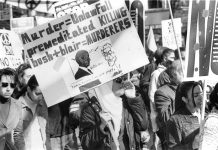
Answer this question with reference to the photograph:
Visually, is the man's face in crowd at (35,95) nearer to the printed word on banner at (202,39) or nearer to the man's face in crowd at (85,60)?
the man's face in crowd at (85,60)

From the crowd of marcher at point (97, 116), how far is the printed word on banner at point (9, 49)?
1.56 metres

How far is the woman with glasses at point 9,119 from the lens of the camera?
6629mm

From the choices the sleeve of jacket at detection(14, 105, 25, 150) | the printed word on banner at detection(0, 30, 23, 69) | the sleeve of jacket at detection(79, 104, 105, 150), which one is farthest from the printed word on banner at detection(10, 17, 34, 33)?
the sleeve of jacket at detection(79, 104, 105, 150)

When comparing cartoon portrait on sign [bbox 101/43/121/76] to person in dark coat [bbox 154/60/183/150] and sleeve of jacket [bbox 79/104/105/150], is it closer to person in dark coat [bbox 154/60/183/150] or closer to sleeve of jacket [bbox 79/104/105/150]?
sleeve of jacket [bbox 79/104/105/150]

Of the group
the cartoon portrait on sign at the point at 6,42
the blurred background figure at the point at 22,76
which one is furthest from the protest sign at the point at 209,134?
the cartoon portrait on sign at the point at 6,42

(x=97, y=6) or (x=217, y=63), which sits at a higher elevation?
(x=97, y=6)

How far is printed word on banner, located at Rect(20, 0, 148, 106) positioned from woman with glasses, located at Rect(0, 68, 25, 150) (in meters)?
0.42

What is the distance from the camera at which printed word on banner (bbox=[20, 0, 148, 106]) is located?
21.5 feet

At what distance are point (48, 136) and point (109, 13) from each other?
1570 mm

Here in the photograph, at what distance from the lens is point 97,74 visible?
662 centimetres

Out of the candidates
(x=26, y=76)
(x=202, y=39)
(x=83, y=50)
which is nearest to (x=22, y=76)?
(x=26, y=76)

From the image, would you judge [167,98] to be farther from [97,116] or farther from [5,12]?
[5,12]

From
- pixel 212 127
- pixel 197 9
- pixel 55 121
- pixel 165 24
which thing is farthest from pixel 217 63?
pixel 165 24

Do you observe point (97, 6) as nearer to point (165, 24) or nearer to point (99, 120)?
point (99, 120)
